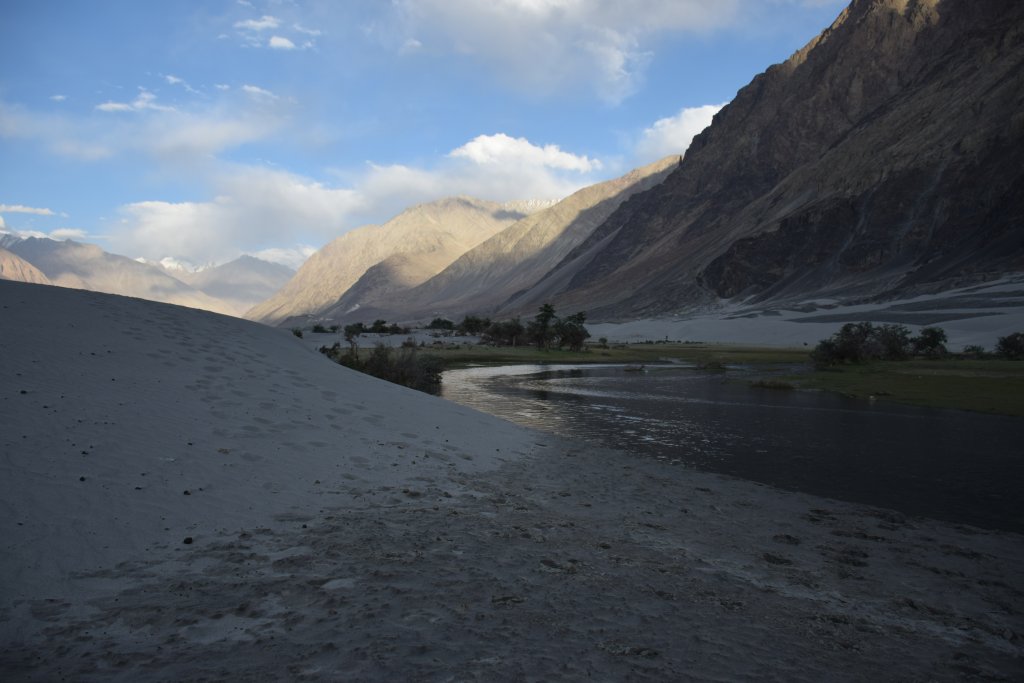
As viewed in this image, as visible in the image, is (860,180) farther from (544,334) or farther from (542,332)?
(542,332)

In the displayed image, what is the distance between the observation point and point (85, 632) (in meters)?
4.59

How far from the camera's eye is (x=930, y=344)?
5494cm

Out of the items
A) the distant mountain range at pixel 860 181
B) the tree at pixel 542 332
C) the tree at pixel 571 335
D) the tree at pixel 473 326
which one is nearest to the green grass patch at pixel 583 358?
the tree at pixel 571 335

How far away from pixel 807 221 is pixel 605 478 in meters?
141

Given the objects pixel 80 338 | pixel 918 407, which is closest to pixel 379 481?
pixel 80 338

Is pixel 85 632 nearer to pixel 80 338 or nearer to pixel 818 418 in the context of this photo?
pixel 80 338

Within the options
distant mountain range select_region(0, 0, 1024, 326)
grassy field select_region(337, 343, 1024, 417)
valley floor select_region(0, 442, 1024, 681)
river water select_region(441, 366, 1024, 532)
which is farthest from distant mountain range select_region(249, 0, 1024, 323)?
valley floor select_region(0, 442, 1024, 681)

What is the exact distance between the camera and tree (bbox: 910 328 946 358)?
5469 centimetres

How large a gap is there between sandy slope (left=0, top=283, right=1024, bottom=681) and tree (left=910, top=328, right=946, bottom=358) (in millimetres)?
53482

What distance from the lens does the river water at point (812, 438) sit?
12.4 meters

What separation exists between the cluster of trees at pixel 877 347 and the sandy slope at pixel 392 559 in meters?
43.3

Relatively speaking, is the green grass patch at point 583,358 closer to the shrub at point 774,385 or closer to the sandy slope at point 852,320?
the shrub at point 774,385

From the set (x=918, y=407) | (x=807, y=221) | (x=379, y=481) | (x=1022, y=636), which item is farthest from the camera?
(x=807, y=221)

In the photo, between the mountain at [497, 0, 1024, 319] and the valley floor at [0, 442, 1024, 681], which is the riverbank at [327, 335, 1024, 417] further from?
the mountain at [497, 0, 1024, 319]
